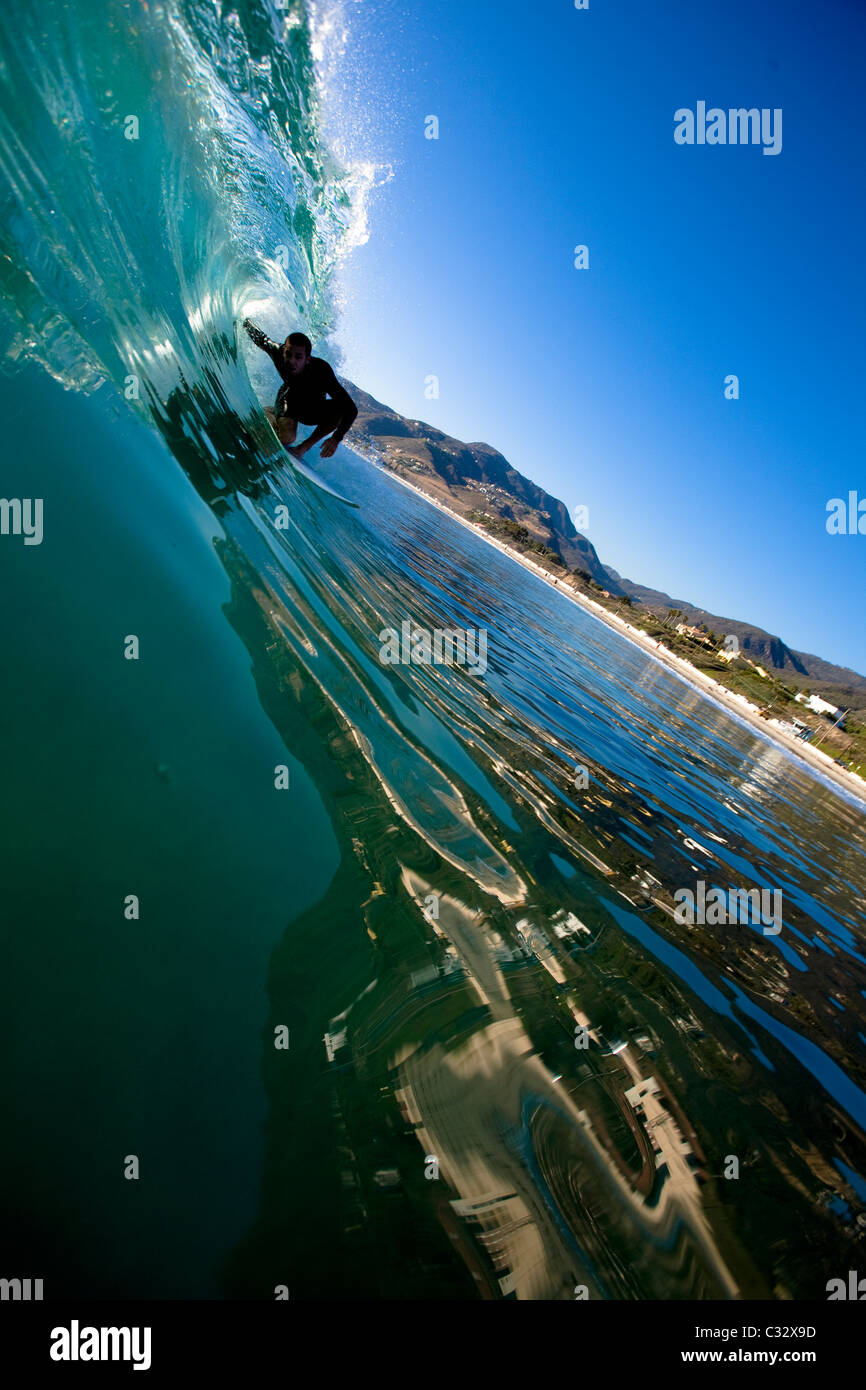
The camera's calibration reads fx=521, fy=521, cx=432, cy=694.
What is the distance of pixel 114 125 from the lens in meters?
6.92

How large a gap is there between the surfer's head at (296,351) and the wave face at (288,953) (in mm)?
2563

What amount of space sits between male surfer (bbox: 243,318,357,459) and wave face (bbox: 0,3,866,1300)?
2.85m

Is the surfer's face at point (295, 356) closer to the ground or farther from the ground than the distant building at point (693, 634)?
closer to the ground

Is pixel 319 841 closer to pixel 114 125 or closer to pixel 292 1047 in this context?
pixel 292 1047

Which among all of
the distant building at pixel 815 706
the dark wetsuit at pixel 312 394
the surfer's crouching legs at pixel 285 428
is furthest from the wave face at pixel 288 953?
the distant building at pixel 815 706

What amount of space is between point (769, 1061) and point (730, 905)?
3.18 m

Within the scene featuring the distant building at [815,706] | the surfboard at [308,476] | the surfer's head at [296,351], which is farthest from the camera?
the distant building at [815,706]

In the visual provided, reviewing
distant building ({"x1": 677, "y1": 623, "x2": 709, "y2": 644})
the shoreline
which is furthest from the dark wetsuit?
distant building ({"x1": 677, "y1": 623, "x2": 709, "y2": 644})

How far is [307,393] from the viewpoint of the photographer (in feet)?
34.6

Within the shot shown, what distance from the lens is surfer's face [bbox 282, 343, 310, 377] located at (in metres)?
8.93

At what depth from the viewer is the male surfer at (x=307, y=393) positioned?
30.3ft

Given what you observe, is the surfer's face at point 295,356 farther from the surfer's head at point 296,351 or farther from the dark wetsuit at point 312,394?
the dark wetsuit at point 312,394

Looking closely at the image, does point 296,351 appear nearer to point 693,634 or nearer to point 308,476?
point 308,476
